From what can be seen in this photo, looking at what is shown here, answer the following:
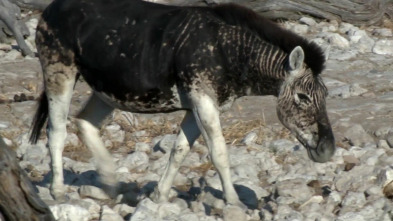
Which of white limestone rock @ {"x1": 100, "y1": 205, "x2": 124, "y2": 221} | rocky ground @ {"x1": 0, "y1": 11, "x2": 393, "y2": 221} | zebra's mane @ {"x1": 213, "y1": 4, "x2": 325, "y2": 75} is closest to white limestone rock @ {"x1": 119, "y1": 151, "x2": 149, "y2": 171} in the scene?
rocky ground @ {"x1": 0, "y1": 11, "x2": 393, "y2": 221}

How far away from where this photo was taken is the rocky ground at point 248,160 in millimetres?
8680

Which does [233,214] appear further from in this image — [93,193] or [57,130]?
[57,130]

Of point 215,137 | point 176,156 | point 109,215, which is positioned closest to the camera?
point 109,215

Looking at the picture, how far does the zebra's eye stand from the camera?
8469mm

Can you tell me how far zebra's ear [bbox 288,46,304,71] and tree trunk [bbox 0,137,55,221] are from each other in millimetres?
2731

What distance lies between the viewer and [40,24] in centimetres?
905

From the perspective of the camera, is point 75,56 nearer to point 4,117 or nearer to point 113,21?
point 113,21

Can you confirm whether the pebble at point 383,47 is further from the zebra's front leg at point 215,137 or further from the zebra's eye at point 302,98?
the zebra's front leg at point 215,137

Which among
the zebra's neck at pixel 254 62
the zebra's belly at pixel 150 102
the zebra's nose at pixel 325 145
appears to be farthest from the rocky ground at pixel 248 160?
the zebra's neck at pixel 254 62

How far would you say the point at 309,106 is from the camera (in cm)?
848

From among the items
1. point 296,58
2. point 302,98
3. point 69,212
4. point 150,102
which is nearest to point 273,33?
point 296,58

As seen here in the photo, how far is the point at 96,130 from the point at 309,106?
2.10 metres

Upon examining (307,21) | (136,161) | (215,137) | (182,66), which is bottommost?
(307,21)

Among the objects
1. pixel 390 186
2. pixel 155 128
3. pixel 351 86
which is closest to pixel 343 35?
pixel 351 86
